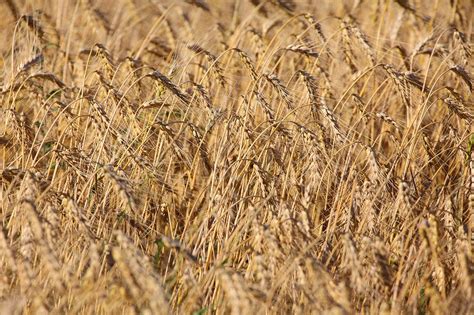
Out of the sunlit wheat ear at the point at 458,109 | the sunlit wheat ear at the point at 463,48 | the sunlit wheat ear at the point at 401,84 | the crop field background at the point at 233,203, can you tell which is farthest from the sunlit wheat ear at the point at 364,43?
the sunlit wheat ear at the point at 458,109

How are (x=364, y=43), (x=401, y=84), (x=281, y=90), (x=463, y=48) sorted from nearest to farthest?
1. (x=281, y=90)
2. (x=401, y=84)
3. (x=463, y=48)
4. (x=364, y=43)

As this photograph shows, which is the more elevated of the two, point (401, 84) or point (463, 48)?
point (463, 48)

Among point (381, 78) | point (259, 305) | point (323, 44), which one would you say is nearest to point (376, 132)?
point (381, 78)

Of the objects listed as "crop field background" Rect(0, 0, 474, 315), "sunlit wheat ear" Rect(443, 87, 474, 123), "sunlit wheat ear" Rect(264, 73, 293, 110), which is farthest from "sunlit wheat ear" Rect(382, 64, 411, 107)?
"sunlit wheat ear" Rect(264, 73, 293, 110)

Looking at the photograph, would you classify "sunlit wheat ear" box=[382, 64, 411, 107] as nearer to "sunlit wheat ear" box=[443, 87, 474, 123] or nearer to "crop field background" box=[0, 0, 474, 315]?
"crop field background" box=[0, 0, 474, 315]

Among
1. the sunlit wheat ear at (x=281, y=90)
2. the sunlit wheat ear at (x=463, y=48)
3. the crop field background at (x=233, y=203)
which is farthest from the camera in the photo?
the sunlit wheat ear at (x=463, y=48)

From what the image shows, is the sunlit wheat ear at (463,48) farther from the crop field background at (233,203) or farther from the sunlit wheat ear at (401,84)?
the sunlit wheat ear at (401,84)

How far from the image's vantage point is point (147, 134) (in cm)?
327

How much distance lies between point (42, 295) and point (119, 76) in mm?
2504

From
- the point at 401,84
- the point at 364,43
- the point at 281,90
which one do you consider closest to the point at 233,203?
the point at 281,90

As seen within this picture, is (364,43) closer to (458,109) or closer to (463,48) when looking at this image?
(463,48)

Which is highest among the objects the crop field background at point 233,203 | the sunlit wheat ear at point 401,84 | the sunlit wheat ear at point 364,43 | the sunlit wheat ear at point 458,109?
the sunlit wheat ear at point 364,43

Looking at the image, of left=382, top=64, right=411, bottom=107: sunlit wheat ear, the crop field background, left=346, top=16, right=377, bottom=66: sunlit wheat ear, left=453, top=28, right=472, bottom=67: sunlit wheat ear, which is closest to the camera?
the crop field background

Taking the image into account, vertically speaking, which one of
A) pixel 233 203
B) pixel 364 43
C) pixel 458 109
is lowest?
pixel 233 203
